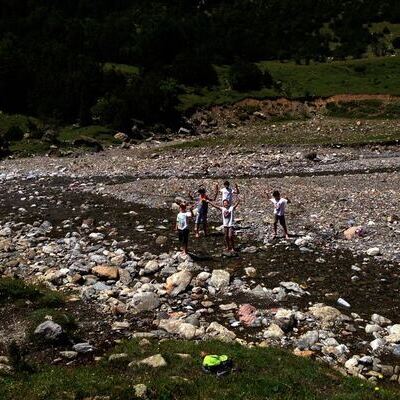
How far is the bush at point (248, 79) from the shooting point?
241 feet

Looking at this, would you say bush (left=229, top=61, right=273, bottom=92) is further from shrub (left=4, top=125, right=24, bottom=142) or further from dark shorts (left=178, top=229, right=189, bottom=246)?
dark shorts (left=178, top=229, right=189, bottom=246)

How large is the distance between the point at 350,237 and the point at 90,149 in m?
36.8

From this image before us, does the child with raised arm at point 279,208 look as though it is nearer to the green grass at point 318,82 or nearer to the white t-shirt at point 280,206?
the white t-shirt at point 280,206

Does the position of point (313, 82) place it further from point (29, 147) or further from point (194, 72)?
point (29, 147)

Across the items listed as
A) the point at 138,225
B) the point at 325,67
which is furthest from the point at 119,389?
the point at 325,67

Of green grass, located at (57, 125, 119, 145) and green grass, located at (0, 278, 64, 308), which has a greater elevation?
green grass, located at (0, 278, 64, 308)

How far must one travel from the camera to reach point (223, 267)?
20438 mm

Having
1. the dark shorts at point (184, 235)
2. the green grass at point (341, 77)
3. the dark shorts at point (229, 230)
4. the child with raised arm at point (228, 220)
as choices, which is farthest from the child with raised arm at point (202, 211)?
the green grass at point (341, 77)

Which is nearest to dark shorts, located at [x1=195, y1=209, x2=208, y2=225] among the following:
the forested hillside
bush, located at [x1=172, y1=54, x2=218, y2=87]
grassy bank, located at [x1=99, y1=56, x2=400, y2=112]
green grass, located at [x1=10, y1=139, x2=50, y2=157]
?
green grass, located at [x1=10, y1=139, x2=50, y2=157]

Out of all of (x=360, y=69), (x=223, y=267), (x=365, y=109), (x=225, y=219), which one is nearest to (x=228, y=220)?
(x=225, y=219)

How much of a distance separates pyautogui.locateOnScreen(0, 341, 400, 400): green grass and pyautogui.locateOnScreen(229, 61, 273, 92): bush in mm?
63787

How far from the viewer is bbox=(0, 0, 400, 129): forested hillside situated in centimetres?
6706

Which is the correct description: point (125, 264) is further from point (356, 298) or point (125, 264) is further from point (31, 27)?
point (31, 27)

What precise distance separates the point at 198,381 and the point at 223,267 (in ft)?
30.3
